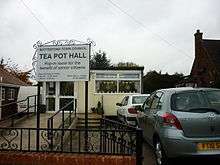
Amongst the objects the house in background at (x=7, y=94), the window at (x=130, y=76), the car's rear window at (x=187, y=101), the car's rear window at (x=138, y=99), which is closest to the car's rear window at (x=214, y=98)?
the car's rear window at (x=187, y=101)

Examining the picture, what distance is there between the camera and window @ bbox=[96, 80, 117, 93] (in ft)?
80.4

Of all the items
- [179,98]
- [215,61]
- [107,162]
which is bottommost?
[107,162]

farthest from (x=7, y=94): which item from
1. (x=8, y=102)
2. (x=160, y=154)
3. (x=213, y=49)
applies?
(x=213, y=49)

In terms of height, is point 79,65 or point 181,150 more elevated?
point 79,65

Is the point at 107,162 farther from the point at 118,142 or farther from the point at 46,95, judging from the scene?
the point at 46,95

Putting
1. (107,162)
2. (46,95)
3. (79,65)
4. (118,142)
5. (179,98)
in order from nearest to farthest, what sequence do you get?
(107,162) → (118,142) → (179,98) → (79,65) → (46,95)

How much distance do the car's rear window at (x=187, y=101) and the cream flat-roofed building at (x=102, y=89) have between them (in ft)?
50.6

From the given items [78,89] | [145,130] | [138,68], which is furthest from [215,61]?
[145,130]

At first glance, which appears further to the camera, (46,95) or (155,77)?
(155,77)

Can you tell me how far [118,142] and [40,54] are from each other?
11.7ft

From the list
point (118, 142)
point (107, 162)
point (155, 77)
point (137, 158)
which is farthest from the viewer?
point (155, 77)

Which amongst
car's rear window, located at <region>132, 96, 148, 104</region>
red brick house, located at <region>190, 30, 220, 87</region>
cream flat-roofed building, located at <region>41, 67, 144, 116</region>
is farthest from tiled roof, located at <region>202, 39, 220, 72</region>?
car's rear window, located at <region>132, 96, 148, 104</region>

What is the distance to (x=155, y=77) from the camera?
51219mm

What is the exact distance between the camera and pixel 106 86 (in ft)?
80.6
